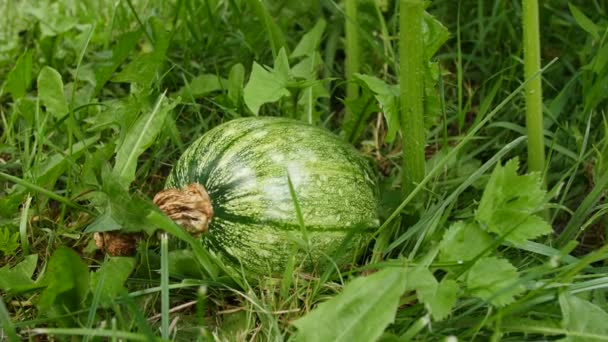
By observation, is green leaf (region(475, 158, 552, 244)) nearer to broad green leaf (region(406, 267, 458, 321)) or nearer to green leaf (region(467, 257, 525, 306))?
green leaf (region(467, 257, 525, 306))

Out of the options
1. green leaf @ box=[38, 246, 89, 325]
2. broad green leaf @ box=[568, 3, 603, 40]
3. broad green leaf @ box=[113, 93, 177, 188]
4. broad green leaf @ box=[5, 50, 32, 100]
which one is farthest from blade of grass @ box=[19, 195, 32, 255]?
broad green leaf @ box=[568, 3, 603, 40]

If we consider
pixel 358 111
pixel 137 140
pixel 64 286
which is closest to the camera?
pixel 64 286

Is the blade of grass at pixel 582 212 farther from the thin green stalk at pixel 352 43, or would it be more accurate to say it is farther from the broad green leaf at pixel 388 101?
the thin green stalk at pixel 352 43

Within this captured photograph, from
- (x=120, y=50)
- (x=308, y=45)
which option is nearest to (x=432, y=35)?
(x=308, y=45)

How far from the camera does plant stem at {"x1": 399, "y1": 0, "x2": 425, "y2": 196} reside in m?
2.18

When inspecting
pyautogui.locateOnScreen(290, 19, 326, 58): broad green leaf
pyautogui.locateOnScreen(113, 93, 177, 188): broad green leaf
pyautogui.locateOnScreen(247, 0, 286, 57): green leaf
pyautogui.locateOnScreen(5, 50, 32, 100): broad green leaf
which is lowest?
pyautogui.locateOnScreen(113, 93, 177, 188): broad green leaf

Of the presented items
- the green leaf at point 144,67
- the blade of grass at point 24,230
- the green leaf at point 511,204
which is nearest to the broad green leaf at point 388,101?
the green leaf at point 511,204

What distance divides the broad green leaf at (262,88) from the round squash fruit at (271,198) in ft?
→ 0.33

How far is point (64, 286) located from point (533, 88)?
1432mm

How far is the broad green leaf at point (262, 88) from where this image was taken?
2.51m

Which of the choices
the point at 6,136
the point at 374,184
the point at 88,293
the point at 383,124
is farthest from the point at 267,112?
the point at 88,293

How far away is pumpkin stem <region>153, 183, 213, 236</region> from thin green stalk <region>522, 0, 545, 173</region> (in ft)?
3.25

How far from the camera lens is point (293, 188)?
7.32 ft

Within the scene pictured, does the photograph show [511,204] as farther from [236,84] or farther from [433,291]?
[236,84]
